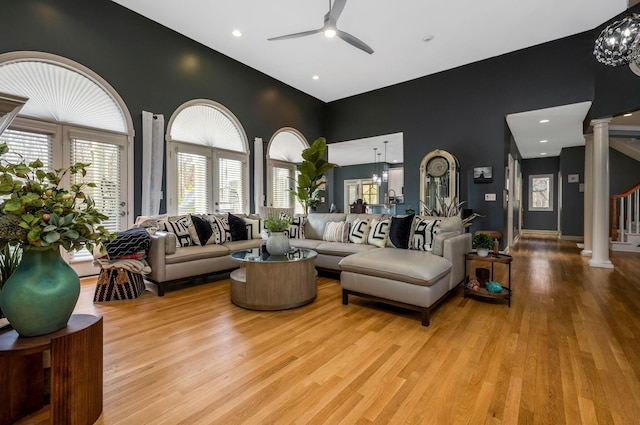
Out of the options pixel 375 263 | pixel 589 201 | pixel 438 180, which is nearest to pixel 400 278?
pixel 375 263

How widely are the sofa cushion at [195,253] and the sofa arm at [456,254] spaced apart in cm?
272

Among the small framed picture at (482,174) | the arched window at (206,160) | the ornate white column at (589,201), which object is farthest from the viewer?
the ornate white column at (589,201)

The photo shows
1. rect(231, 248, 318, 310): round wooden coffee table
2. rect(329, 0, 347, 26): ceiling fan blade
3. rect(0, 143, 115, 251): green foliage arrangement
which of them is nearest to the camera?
rect(0, 143, 115, 251): green foliage arrangement

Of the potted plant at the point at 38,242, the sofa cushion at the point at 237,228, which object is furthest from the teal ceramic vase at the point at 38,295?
the sofa cushion at the point at 237,228

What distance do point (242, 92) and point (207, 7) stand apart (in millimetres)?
1740

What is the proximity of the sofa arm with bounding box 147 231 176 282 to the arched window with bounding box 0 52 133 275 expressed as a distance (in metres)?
1.23

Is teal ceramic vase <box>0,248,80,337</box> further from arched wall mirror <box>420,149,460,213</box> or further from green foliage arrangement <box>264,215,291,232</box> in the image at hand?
arched wall mirror <box>420,149,460,213</box>

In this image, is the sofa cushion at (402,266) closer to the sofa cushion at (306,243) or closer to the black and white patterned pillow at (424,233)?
the black and white patterned pillow at (424,233)

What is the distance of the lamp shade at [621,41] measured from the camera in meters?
2.00

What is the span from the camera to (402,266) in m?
2.58

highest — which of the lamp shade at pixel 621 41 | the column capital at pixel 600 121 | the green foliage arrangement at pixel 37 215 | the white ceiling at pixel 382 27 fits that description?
the white ceiling at pixel 382 27

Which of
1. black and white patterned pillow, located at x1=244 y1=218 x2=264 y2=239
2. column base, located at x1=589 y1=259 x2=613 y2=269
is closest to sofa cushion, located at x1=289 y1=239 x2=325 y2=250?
black and white patterned pillow, located at x1=244 y1=218 x2=264 y2=239

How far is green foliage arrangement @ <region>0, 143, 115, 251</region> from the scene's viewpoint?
1.13 metres

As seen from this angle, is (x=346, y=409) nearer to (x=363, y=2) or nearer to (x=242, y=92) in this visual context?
(x=363, y=2)
